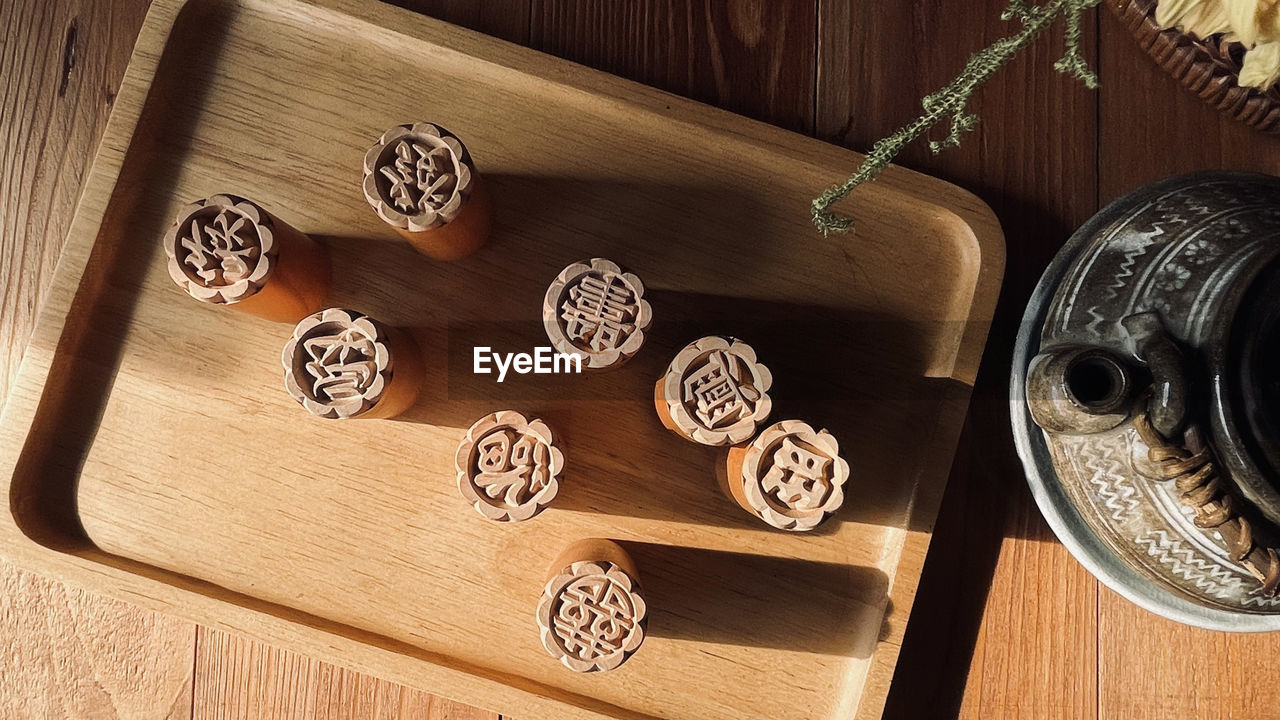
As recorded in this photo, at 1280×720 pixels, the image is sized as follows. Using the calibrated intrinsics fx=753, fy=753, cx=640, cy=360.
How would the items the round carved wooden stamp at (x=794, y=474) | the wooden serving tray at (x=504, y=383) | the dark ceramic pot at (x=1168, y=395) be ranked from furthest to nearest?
the wooden serving tray at (x=504, y=383) → the round carved wooden stamp at (x=794, y=474) → the dark ceramic pot at (x=1168, y=395)

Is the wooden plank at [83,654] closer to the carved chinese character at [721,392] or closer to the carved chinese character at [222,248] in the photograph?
the carved chinese character at [222,248]

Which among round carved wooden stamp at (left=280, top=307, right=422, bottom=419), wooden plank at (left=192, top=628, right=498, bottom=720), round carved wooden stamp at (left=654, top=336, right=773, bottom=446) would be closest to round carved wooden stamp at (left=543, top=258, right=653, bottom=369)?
round carved wooden stamp at (left=654, top=336, right=773, bottom=446)

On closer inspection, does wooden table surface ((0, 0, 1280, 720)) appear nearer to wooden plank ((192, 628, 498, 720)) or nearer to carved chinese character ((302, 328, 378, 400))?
wooden plank ((192, 628, 498, 720))

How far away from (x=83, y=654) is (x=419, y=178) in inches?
25.9

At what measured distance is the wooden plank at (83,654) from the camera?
0.82m

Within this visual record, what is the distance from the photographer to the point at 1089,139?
816 millimetres

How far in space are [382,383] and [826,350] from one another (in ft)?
1.39

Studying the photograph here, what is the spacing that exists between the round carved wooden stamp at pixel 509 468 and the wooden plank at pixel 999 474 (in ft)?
1.40

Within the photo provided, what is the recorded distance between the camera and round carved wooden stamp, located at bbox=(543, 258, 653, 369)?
0.64 m

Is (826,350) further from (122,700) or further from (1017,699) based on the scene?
(122,700)

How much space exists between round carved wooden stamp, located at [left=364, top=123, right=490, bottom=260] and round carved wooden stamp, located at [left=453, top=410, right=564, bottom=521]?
0.19 metres

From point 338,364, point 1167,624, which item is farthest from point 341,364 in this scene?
point 1167,624

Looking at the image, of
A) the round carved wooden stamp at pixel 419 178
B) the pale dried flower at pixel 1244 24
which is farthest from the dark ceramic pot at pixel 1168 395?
the round carved wooden stamp at pixel 419 178

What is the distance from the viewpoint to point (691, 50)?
2.69ft
